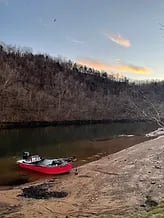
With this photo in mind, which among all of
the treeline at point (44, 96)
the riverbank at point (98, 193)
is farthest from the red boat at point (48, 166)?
the treeline at point (44, 96)

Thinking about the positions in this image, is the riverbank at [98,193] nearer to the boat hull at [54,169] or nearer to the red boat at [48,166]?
the boat hull at [54,169]

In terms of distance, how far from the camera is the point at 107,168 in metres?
32.6

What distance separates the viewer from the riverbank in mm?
18297

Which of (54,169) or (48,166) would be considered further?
(54,169)

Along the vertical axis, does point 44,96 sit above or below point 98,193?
above

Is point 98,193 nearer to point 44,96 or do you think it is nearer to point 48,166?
point 48,166

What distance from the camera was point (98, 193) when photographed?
883 inches

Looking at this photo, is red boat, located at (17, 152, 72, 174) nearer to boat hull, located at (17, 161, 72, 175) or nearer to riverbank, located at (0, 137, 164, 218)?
boat hull, located at (17, 161, 72, 175)

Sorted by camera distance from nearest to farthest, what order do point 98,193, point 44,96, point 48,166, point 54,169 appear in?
point 98,193
point 48,166
point 54,169
point 44,96

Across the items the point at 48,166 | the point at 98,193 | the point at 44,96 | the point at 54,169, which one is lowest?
the point at 98,193

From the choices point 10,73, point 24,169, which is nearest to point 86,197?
point 24,169

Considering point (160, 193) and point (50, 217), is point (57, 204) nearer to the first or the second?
point (50, 217)

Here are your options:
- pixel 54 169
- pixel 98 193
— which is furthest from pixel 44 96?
pixel 98 193

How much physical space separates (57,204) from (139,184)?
6.43m
